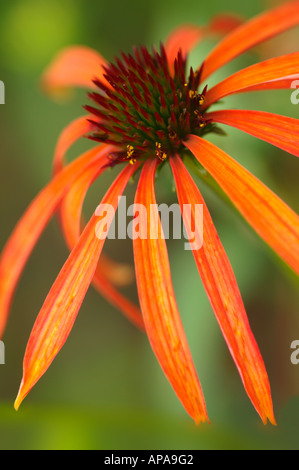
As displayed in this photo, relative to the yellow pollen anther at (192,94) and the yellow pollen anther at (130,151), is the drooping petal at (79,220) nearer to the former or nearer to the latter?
the yellow pollen anther at (130,151)

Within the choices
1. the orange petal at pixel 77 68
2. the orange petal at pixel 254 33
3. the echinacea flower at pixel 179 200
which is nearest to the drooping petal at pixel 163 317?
the echinacea flower at pixel 179 200

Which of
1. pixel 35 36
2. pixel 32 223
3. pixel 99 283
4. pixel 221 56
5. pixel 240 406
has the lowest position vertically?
pixel 240 406

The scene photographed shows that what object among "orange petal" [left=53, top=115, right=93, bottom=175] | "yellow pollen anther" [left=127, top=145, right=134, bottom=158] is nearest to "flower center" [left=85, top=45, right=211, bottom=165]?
"yellow pollen anther" [left=127, top=145, right=134, bottom=158]

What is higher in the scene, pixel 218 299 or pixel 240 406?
pixel 218 299

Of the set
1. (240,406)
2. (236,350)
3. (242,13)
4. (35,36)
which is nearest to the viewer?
(236,350)

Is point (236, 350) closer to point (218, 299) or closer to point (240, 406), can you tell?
point (218, 299)

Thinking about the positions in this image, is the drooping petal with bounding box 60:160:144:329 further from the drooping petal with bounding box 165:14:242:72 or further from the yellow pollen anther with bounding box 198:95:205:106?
the drooping petal with bounding box 165:14:242:72

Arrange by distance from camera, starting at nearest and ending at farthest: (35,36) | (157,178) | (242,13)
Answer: (157,178), (242,13), (35,36)
